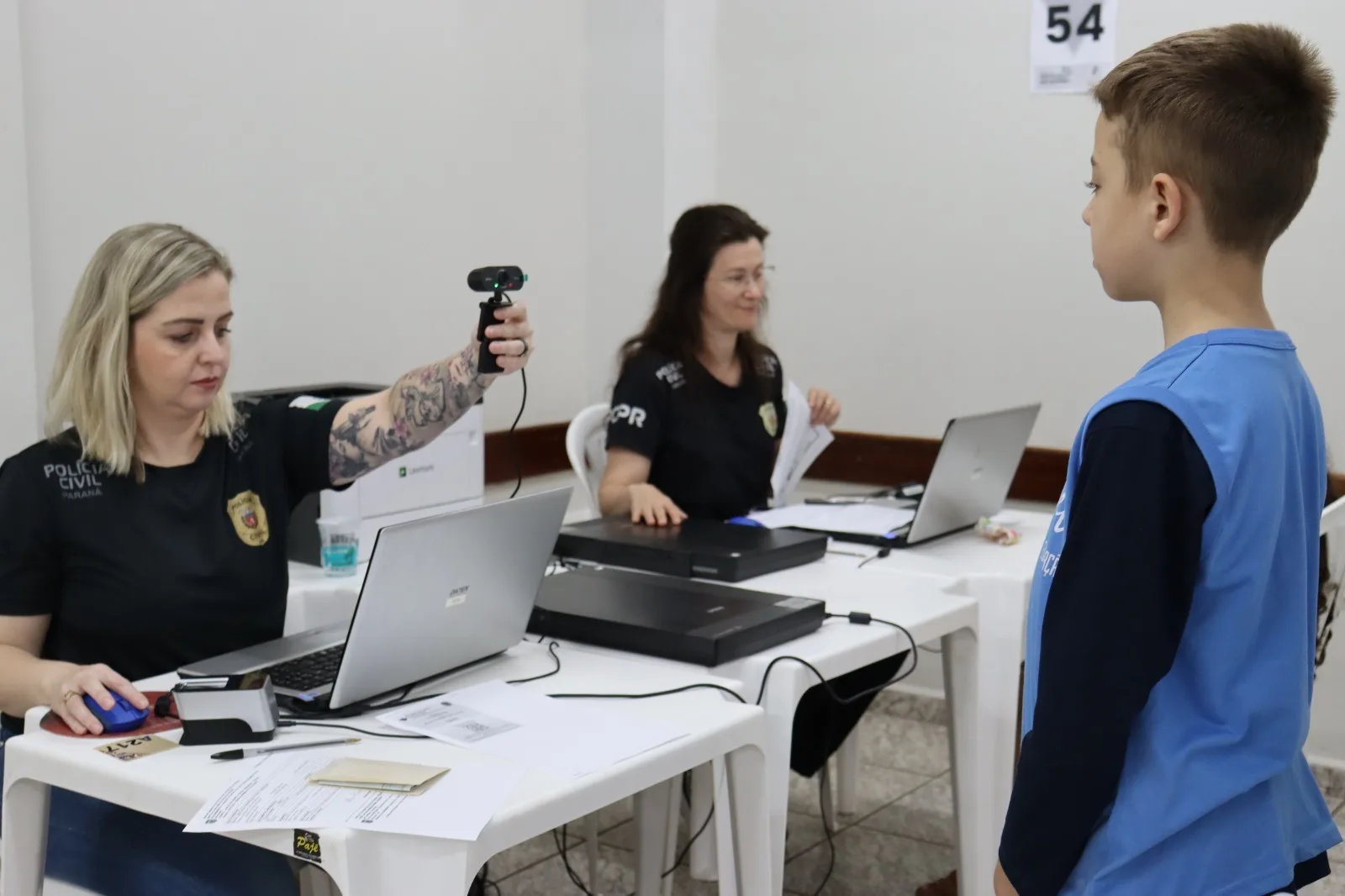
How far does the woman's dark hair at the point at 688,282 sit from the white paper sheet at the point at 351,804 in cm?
176

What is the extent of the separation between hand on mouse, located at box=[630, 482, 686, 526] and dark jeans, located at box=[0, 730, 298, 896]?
1151mm

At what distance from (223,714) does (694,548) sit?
100 centimetres

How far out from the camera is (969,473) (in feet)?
8.77

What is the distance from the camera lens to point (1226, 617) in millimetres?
1108

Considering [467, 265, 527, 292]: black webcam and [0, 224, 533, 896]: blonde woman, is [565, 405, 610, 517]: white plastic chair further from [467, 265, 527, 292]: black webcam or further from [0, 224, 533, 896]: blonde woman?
[467, 265, 527, 292]: black webcam

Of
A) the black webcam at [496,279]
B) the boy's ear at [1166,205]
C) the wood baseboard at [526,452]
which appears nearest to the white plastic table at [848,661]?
the black webcam at [496,279]

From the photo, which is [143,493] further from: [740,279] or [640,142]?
[640,142]

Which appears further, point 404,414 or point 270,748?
point 404,414

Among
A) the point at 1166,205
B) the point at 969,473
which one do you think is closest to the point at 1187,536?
the point at 1166,205

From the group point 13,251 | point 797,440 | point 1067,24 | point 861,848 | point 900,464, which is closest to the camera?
point 13,251

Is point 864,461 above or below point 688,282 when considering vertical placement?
below

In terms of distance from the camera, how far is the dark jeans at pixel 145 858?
1.62 metres

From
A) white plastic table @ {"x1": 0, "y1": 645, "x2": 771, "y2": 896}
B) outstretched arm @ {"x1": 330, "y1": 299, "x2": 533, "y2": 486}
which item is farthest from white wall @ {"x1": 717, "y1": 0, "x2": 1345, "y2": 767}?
white plastic table @ {"x1": 0, "y1": 645, "x2": 771, "y2": 896}

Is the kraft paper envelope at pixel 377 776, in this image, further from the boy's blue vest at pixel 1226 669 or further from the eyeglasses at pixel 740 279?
the eyeglasses at pixel 740 279
